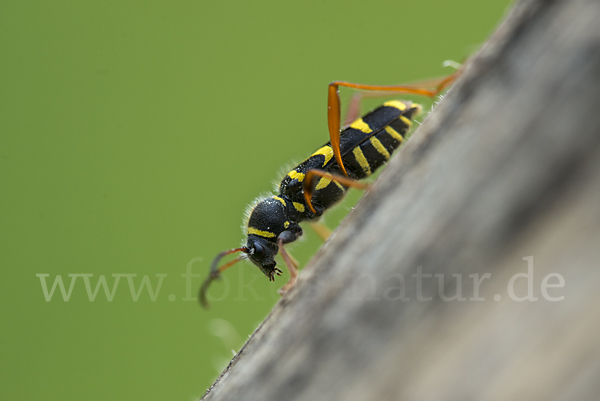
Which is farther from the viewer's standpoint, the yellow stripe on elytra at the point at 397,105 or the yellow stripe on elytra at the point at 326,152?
the yellow stripe on elytra at the point at 397,105

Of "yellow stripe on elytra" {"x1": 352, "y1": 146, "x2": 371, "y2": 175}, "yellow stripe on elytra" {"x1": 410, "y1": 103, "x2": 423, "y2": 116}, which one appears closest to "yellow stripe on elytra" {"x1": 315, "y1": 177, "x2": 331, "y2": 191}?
"yellow stripe on elytra" {"x1": 352, "y1": 146, "x2": 371, "y2": 175}

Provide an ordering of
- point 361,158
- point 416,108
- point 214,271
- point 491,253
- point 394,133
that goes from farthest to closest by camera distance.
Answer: point 416,108, point 394,133, point 361,158, point 214,271, point 491,253

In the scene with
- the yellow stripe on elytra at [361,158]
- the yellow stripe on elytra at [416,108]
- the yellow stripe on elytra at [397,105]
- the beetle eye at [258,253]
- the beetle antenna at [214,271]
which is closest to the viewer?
the beetle antenna at [214,271]

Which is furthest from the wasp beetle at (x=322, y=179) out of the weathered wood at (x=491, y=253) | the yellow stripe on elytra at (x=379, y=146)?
the weathered wood at (x=491, y=253)

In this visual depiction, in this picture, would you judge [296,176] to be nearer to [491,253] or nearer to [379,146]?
[379,146]

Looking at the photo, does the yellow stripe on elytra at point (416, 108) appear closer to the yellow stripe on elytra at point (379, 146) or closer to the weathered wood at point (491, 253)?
the yellow stripe on elytra at point (379, 146)

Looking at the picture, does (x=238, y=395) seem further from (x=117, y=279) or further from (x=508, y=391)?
(x=117, y=279)

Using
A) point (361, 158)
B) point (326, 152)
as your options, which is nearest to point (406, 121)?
point (361, 158)
